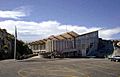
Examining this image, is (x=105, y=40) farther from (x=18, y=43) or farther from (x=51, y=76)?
(x=51, y=76)

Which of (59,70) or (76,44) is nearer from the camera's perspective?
(59,70)

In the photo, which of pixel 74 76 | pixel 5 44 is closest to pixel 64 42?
pixel 5 44

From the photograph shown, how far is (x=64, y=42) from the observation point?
114 meters

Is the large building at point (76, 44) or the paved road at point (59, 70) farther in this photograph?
the large building at point (76, 44)

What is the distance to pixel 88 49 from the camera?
374 feet

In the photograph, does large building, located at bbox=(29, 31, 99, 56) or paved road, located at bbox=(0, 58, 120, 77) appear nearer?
paved road, located at bbox=(0, 58, 120, 77)

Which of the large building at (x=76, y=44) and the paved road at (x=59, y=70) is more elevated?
the large building at (x=76, y=44)

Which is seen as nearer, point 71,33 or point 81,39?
point 81,39

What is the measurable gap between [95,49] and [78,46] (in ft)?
27.1

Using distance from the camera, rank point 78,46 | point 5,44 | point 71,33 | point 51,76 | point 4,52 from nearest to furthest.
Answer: point 51,76 → point 4,52 → point 5,44 → point 78,46 → point 71,33

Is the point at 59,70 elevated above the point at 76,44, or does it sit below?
below

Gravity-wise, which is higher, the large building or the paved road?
the large building

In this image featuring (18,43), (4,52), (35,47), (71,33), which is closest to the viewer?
(4,52)

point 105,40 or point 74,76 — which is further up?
point 105,40
